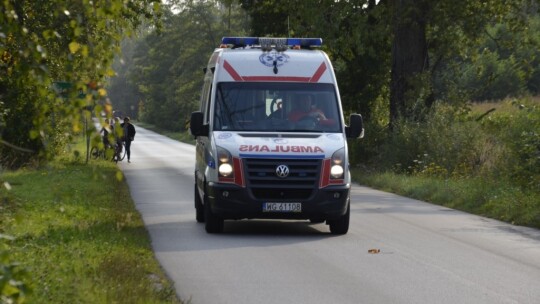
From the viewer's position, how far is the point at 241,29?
95062 millimetres

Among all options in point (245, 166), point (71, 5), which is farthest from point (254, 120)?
point (71, 5)

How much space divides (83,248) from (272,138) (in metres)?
3.64

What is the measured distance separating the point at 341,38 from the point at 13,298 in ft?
92.3

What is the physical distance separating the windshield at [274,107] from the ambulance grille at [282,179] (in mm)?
957

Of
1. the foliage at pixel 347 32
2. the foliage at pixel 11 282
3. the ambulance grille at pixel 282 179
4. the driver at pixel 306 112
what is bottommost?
the ambulance grille at pixel 282 179

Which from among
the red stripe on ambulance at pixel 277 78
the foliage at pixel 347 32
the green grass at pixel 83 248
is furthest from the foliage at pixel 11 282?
the foliage at pixel 347 32

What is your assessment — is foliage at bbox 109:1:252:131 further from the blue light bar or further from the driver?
the driver

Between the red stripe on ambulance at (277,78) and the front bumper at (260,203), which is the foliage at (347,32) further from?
the front bumper at (260,203)

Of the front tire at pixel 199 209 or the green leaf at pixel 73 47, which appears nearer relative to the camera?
the green leaf at pixel 73 47

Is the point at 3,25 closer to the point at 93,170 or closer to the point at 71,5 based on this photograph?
the point at 71,5

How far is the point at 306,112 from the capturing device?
15070mm

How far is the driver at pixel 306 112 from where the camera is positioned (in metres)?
15.0

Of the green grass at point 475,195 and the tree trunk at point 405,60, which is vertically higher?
the tree trunk at point 405,60

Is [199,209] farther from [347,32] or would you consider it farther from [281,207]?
[347,32]
